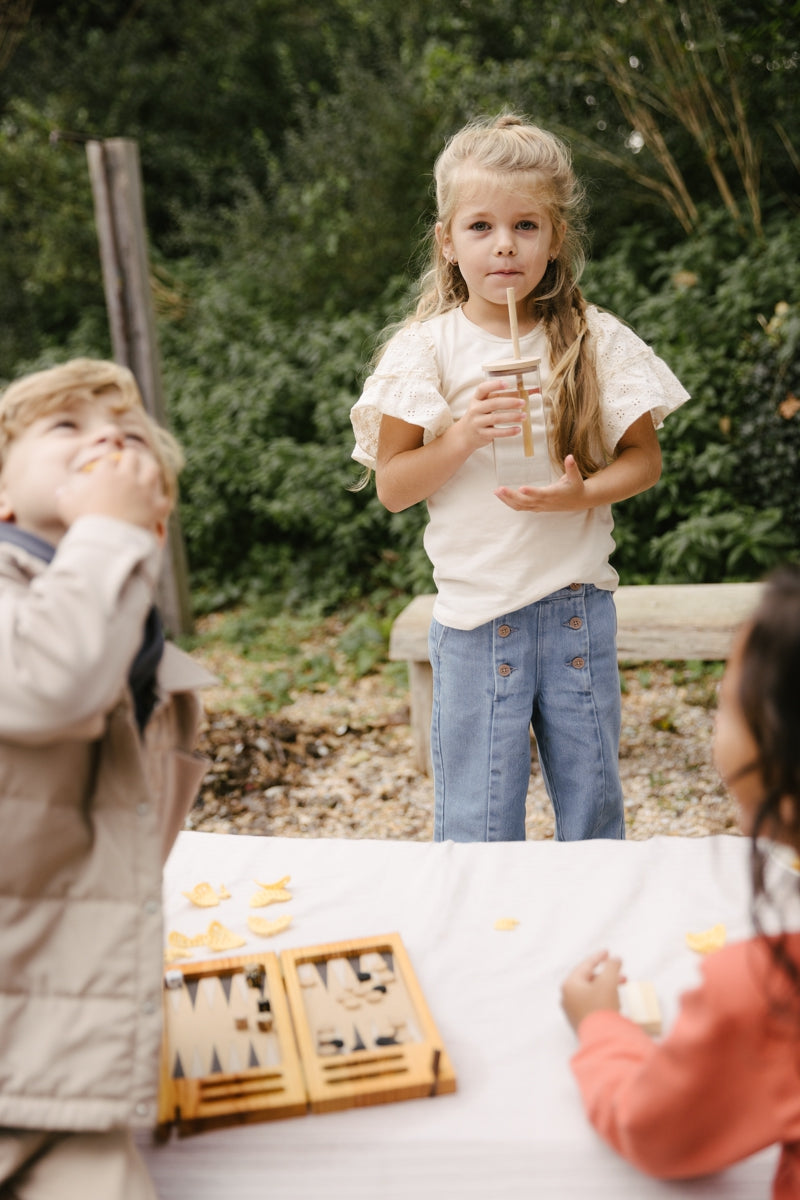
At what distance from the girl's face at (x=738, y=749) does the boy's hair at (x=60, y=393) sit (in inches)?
25.7

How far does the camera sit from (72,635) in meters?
0.95

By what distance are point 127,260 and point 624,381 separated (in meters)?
3.31

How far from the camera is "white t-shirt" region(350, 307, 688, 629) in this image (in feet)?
6.16

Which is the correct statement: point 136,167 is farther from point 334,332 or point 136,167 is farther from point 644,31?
point 644,31

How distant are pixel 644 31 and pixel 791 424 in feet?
8.76

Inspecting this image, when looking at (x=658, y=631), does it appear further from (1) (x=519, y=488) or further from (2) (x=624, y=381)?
(1) (x=519, y=488)

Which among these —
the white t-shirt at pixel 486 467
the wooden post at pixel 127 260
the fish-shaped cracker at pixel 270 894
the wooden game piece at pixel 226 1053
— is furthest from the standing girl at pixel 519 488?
the wooden post at pixel 127 260

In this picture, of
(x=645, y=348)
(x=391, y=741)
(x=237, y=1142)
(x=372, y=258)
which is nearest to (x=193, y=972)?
(x=237, y=1142)

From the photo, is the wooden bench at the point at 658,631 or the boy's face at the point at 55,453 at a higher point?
the boy's face at the point at 55,453

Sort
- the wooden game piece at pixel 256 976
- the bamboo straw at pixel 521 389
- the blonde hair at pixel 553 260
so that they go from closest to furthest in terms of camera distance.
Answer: the wooden game piece at pixel 256 976 < the bamboo straw at pixel 521 389 < the blonde hair at pixel 553 260

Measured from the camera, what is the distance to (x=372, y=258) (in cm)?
629

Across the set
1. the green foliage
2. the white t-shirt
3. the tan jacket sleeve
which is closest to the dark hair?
the tan jacket sleeve

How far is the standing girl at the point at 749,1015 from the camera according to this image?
0.93 meters

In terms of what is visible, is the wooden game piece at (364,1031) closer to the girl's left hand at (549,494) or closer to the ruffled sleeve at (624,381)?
the girl's left hand at (549,494)
